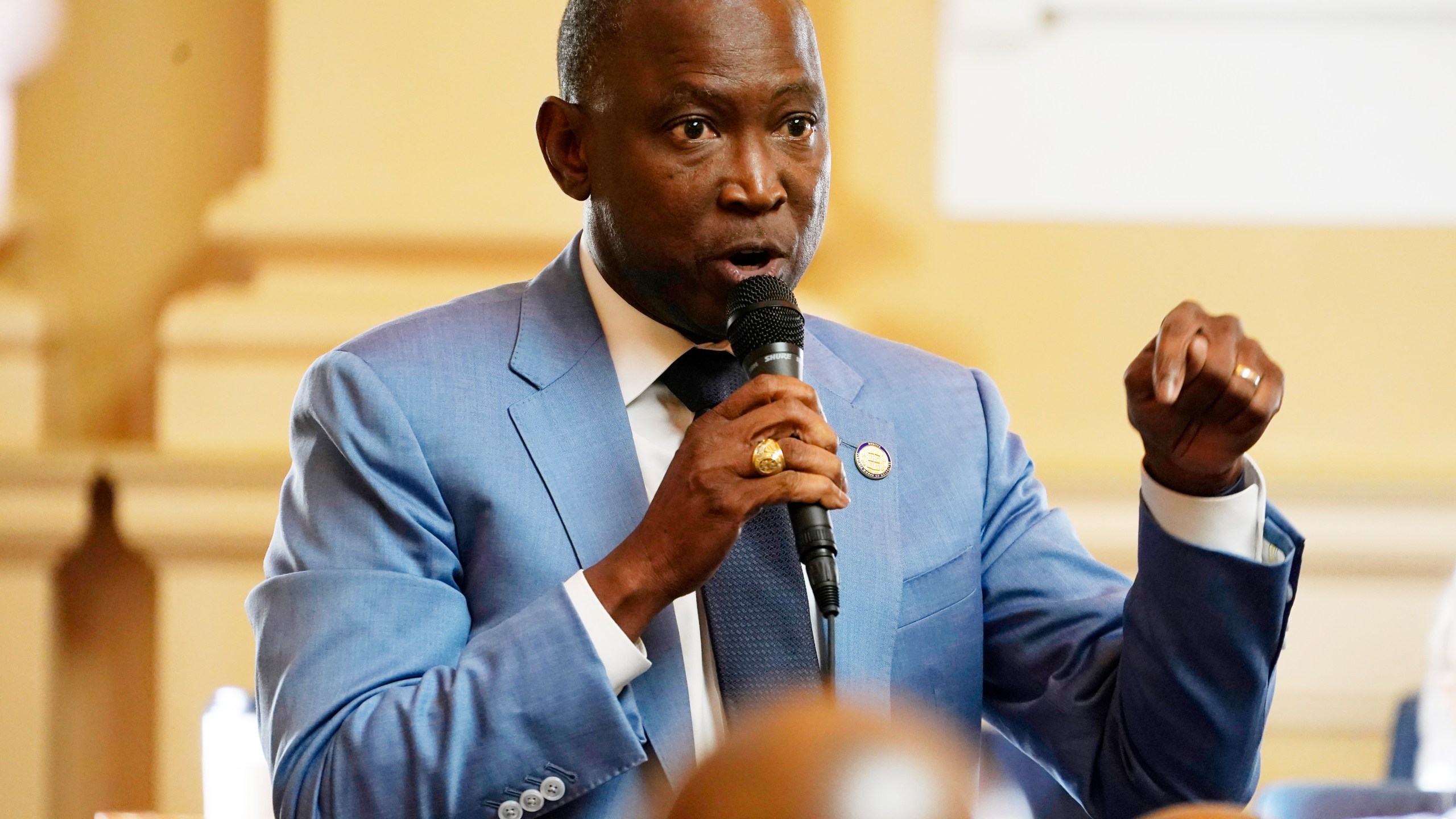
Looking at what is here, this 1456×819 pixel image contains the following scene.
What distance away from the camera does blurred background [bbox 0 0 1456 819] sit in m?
2.72

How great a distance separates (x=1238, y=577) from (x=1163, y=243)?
170 centimetres

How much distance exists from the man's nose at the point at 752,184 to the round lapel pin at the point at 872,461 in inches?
11.7

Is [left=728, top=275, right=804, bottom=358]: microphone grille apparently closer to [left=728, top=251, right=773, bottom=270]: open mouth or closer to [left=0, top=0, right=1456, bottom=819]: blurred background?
[left=728, top=251, right=773, bottom=270]: open mouth

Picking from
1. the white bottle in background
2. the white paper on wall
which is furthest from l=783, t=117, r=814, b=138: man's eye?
the white paper on wall

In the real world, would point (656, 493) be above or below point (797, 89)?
below

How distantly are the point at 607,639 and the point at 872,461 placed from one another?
0.40 metres

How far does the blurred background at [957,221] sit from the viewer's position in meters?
2.72

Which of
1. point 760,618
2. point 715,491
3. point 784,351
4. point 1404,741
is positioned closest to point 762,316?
point 784,351

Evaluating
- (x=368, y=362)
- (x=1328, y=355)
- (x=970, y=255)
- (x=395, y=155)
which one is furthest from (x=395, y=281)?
(x=1328, y=355)

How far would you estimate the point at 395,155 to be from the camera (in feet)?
8.93

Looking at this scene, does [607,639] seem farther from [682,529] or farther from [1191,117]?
[1191,117]

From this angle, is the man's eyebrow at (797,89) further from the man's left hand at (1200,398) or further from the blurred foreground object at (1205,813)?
the blurred foreground object at (1205,813)

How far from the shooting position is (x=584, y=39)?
4.99 ft

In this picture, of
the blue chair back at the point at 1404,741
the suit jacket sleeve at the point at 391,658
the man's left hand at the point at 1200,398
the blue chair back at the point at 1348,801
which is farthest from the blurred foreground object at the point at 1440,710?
the suit jacket sleeve at the point at 391,658
